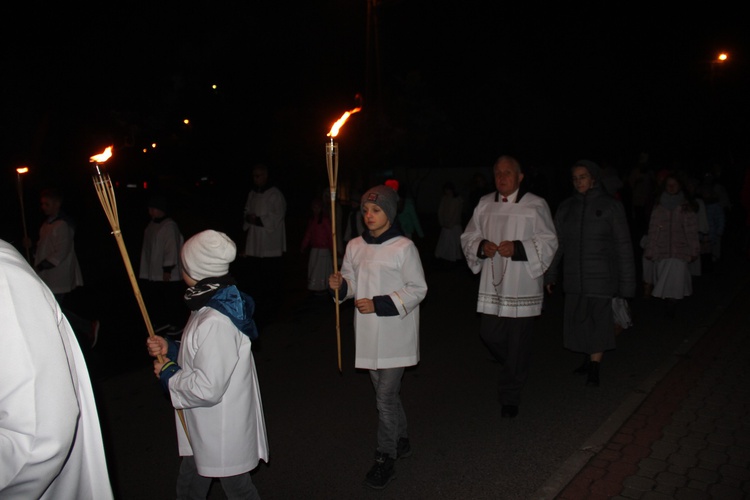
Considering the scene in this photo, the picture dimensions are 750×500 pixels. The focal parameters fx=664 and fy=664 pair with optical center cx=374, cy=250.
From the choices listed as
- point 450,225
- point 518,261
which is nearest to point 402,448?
point 518,261

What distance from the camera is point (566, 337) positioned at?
6.18 meters

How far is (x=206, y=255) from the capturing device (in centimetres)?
325

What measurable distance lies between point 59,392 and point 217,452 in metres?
1.72

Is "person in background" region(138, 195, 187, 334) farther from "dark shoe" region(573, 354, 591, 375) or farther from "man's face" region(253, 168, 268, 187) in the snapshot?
"dark shoe" region(573, 354, 591, 375)

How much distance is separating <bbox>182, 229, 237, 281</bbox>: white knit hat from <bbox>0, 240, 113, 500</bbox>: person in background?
5.06 feet

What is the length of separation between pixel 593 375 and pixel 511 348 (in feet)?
3.97

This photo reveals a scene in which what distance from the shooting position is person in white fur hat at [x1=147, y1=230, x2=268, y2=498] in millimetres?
3084

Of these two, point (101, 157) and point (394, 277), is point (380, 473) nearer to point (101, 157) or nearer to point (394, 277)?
point (394, 277)

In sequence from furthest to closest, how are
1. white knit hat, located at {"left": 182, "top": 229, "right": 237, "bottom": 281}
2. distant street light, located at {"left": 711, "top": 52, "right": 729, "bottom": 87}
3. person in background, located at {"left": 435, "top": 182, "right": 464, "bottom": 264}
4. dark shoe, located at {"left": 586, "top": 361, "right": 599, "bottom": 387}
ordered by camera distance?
distant street light, located at {"left": 711, "top": 52, "right": 729, "bottom": 87} < person in background, located at {"left": 435, "top": 182, "right": 464, "bottom": 264} < dark shoe, located at {"left": 586, "top": 361, "right": 599, "bottom": 387} < white knit hat, located at {"left": 182, "top": 229, "right": 237, "bottom": 281}

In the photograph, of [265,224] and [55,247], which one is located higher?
[265,224]

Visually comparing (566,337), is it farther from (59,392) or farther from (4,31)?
(4,31)

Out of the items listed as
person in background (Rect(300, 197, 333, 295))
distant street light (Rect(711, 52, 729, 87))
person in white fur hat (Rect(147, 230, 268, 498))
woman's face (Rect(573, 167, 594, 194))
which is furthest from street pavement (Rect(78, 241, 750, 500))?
distant street light (Rect(711, 52, 729, 87))

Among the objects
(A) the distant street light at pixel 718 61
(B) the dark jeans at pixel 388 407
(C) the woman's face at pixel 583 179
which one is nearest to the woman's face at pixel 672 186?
(C) the woman's face at pixel 583 179

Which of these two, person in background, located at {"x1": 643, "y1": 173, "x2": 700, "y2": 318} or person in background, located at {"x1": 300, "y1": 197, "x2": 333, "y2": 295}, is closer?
person in background, located at {"x1": 643, "y1": 173, "x2": 700, "y2": 318}
